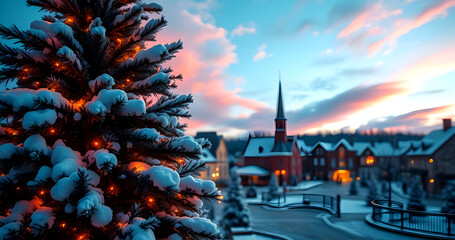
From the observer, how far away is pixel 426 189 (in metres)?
23.4

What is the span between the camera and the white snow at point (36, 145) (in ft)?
7.63

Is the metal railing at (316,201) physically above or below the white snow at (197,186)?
below

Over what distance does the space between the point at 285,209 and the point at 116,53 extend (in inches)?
795

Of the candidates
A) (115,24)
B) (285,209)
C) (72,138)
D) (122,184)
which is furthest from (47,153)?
(285,209)

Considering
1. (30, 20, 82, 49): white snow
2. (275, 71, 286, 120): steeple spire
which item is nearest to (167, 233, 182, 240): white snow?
(30, 20, 82, 49): white snow

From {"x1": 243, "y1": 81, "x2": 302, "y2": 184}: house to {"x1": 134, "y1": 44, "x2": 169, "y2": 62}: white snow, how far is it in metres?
15.5

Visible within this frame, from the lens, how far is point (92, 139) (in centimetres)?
273

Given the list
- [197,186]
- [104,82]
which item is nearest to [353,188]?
[197,186]

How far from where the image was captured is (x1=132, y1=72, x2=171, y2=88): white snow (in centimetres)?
280

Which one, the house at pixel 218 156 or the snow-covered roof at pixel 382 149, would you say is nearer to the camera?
the snow-covered roof at pixel 382 149

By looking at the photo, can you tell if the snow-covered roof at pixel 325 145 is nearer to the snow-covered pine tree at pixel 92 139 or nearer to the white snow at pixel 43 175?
the snow-covered pine tree at pixel 92 139

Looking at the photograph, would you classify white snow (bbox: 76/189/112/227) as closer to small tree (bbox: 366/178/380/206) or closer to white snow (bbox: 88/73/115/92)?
white snow (bbox: 88/73/115/92)

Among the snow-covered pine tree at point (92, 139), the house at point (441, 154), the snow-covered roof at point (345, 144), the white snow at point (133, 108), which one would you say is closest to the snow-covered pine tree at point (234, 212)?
the snow-covered roof at point (345, 144)

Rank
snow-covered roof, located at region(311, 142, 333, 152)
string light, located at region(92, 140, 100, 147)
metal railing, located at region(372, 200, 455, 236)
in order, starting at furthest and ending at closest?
snow-covered roof, located at region(311, 142, 333, 152) → metal railing, located at region(372, 200, 455, 236) → string light, located at region(92, 140, 100, 147)
